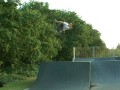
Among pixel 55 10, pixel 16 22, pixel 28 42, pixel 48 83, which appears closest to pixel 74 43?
pixel 55 10

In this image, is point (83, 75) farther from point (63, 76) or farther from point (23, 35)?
point (23, 35)

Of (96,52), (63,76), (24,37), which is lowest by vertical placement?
(63,76)

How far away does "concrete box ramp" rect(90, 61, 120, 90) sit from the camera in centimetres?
1123

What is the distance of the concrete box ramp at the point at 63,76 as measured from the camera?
451 inches

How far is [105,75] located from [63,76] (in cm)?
140

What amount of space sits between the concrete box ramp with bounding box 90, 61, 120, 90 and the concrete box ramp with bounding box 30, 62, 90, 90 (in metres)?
0.22

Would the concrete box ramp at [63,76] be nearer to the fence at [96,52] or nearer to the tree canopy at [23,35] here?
the tree canopy at [23,35]

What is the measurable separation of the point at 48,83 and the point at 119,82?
7.92 feet

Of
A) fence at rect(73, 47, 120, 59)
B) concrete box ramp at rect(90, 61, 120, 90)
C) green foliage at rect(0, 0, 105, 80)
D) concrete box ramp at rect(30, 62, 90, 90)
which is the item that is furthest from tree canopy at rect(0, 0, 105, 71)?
concrete box ramp at rect(90, 61, 120, 90)

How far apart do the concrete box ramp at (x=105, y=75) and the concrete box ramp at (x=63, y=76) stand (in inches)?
8.7

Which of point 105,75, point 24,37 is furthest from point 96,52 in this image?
point 105,75

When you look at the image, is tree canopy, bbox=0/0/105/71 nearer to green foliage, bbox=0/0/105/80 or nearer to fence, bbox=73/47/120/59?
green foliage, bbox=0/0/105/80

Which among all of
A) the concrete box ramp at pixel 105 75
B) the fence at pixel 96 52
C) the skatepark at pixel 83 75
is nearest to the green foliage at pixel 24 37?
the fence at pixel 96 52

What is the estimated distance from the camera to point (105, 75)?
37.6 ft
